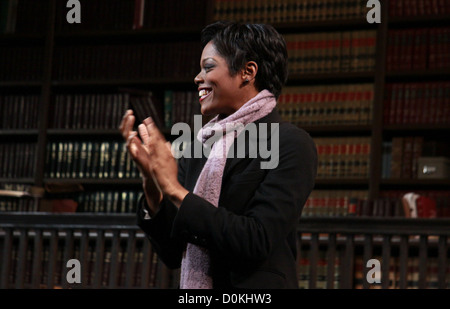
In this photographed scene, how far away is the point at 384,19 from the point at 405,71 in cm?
34

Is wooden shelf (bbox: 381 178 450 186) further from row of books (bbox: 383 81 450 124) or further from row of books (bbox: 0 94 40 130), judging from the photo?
row of books (bbox: 0 94 40 130)

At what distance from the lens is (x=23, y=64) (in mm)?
5504

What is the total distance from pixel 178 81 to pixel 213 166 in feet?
12.7

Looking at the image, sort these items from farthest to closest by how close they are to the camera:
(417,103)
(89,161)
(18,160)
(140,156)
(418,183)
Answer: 1. (18,160)
2. (89,161)
3. (417,103)
4. (418,183)
5. (140,156)

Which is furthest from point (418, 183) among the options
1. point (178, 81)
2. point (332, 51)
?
point (178, 81)

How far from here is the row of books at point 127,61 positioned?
5.25 m

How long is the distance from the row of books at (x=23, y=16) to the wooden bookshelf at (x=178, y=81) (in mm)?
20

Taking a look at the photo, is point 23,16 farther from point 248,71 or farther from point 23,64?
point 248,71

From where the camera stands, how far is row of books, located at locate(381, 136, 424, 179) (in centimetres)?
469

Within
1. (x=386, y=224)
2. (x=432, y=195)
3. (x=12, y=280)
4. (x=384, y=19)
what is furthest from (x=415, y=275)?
(x=12, y=280)
